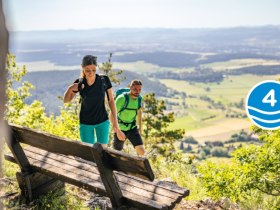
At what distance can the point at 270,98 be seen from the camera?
15.9 meters

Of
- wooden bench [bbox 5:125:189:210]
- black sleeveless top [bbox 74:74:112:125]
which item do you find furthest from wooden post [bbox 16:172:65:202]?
black sleeveless top [bbox 74:74:112:125]

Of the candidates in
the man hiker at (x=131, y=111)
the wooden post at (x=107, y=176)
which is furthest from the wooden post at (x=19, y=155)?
the man hiker at (x=131, y=111)

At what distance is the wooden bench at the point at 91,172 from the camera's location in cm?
383

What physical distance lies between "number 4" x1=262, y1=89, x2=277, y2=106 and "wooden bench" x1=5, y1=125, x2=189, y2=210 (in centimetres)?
1201

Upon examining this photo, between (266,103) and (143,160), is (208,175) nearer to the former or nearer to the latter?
(143,160)

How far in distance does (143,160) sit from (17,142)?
2.22 m

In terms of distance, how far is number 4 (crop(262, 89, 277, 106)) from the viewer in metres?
15.4

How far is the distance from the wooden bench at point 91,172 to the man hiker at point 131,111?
1831mm

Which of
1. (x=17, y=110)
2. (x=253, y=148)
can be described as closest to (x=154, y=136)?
(x=17, y=110)

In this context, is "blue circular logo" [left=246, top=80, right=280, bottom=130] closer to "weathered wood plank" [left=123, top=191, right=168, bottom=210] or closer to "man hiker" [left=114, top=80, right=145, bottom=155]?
"man hiker" [left=114, top=80, right=145, bottom=155]

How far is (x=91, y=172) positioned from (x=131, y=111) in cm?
226

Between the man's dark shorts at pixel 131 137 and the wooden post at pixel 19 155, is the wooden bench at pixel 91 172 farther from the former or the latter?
the man's dark shorts at pixel 131 137

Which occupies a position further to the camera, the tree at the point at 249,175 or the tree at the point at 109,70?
the tree at the point at 109,70

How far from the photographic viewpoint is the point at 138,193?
13.8ft
